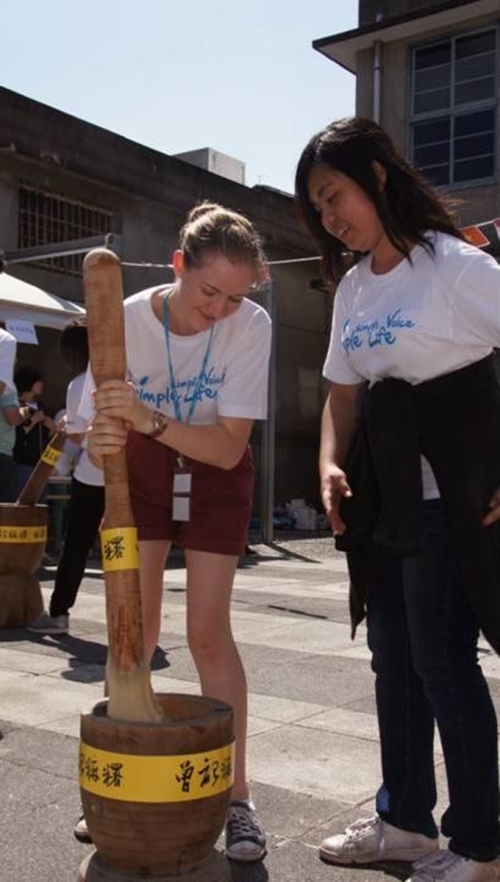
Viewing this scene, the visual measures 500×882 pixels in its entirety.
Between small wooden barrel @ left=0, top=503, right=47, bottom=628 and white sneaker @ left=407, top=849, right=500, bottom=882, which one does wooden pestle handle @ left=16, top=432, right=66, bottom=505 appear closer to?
small wooden barrel @ left=0, top=503, right=47, bottom=628

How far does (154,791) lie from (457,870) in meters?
0.87

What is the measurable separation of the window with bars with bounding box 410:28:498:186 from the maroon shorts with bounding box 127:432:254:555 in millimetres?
14983

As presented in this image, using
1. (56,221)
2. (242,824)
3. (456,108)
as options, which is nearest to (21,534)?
(242,824)

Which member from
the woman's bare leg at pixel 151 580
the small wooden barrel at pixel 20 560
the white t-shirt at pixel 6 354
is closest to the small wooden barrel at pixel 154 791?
the woman's bare leg at pixel 151 580

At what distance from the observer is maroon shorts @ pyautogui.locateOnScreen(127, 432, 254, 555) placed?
2.96 metres

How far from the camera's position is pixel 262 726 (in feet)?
13.7

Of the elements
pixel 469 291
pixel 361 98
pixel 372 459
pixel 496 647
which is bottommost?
pixel 496 647

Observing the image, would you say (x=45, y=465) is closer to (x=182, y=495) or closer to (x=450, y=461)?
(x=182, y=495)

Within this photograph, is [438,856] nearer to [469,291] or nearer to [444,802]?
[444,802]

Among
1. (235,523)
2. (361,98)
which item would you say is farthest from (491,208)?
(235,523)

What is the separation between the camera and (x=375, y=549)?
110 inches

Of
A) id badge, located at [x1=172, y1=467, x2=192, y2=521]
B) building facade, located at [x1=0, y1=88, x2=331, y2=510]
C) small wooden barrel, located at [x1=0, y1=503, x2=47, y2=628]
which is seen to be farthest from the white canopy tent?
id badge, located at [x1=172, y1=467, x2=192, y2=521]

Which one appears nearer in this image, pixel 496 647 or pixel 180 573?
pixel 496 647

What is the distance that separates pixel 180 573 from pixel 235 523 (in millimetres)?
6778
